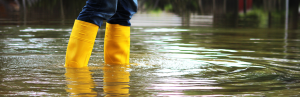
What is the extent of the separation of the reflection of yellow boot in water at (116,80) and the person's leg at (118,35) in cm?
20

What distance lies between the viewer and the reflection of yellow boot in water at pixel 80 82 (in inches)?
97.9

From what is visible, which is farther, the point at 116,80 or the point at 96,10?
the point at 96,10

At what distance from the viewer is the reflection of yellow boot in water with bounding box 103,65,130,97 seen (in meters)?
2.50

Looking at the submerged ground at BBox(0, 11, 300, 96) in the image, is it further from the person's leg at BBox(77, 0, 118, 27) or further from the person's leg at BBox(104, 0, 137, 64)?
the person's leg at BBox(77, 0, 118, 27)

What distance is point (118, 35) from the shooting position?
3760 mm

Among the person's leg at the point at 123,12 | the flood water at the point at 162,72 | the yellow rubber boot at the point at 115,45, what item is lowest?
the flood water at the point at 162,72

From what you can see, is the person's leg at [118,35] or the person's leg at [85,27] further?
the person's leg at [118,35]

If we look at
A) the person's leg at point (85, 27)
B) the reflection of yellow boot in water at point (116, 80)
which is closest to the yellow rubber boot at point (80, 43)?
the person's leg at point (85, 27)

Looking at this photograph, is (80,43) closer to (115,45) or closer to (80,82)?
(115,45)

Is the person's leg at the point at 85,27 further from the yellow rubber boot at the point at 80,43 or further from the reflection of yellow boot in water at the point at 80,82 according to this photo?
the reflection of yellow boot in water at the point at 80,82

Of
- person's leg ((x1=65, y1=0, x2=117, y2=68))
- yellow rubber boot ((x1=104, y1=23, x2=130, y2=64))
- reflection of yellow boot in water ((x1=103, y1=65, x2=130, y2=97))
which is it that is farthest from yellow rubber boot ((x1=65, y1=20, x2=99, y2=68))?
yellow rubber boot ((x1=104, y1=23, x2=130, y2=64))

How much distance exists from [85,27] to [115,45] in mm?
454

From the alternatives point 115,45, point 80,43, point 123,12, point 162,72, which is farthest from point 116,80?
point 123,12

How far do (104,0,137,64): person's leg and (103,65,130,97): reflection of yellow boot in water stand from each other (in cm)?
20
